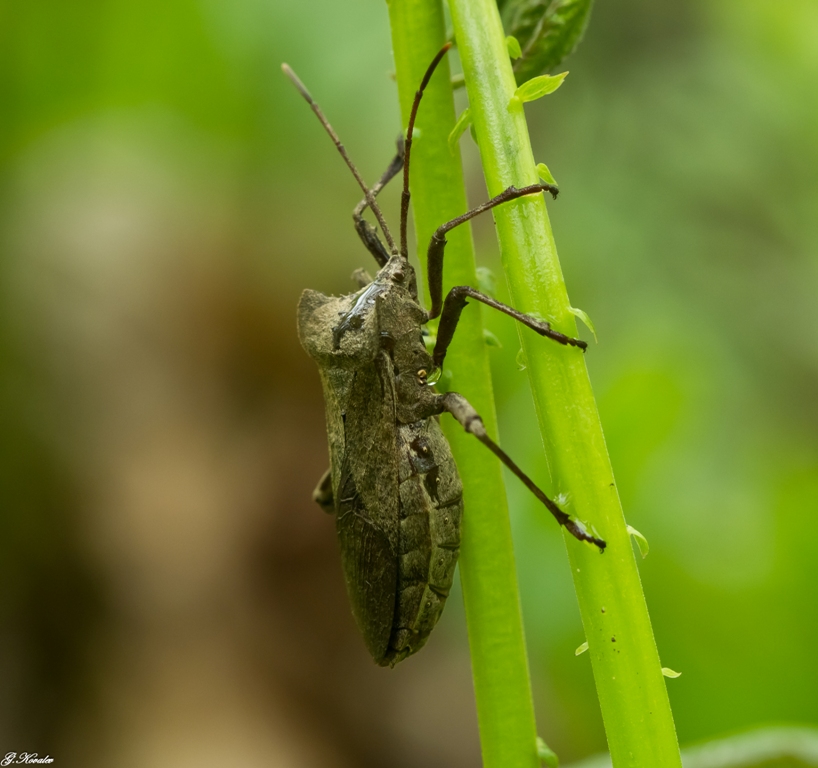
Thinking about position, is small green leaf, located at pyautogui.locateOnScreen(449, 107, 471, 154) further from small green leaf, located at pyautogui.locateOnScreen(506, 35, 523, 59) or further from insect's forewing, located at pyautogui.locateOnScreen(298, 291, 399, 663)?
insect's forewing, located at pyautogui.locateOnScreen(298, 291, 399, 663)

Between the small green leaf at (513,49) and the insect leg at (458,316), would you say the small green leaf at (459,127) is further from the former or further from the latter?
the insect leg at (458,316)

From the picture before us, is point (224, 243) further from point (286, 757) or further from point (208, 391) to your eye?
point (286, 757)

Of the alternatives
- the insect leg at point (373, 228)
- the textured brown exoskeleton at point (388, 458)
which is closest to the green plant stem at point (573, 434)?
the textured brown exoskeleton at point (388, 458)

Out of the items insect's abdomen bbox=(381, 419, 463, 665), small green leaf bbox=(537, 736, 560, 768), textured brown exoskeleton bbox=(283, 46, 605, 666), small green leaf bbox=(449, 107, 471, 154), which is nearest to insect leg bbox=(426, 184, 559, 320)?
small green leaf bbox=(449, 107, 471, 154)

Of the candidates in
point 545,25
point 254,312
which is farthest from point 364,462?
point 254,312

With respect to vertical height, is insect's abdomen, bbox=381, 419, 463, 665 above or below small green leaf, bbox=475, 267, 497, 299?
below

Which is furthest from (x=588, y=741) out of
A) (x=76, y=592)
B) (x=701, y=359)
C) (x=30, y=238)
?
(x=30, y=238)
